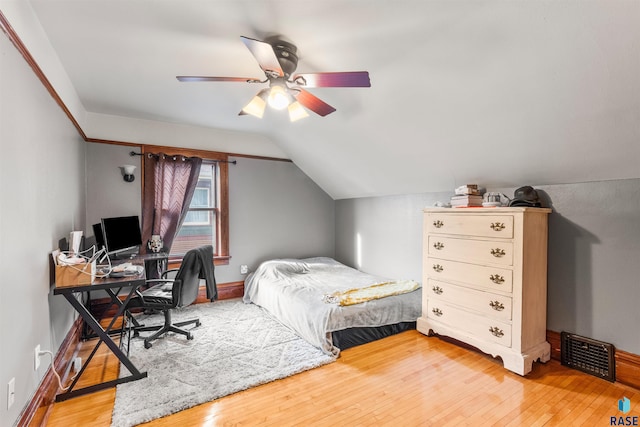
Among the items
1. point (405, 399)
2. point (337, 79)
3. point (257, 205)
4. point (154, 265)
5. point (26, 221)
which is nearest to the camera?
point (26, 221)

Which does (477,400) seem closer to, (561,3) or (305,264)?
(561,3)

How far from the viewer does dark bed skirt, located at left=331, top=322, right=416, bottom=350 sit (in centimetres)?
278

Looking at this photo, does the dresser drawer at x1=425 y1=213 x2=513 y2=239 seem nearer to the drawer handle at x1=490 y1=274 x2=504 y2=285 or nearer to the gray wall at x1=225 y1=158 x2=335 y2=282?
the drawer handle at x1=490 y1=274 x2=504 y2=285

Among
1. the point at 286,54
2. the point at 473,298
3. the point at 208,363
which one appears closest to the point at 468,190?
the point at 473,298

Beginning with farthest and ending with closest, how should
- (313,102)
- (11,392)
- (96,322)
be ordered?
(313,102)
(96,322)
(11,392)

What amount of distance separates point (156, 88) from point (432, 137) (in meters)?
2.68

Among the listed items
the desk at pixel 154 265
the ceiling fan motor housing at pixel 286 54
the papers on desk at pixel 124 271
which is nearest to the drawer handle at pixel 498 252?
the ceiling fan motor housing at pixel 286 54

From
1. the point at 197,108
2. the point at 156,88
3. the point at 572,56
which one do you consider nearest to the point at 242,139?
the point at 197,108

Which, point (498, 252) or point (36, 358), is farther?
point (498, 252)

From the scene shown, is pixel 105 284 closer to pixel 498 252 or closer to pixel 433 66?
pixel 433 66

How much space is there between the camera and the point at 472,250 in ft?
8.82

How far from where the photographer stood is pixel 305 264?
4336mm

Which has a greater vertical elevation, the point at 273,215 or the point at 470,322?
the point at 273,215

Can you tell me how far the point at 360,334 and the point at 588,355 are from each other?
1.81 m
